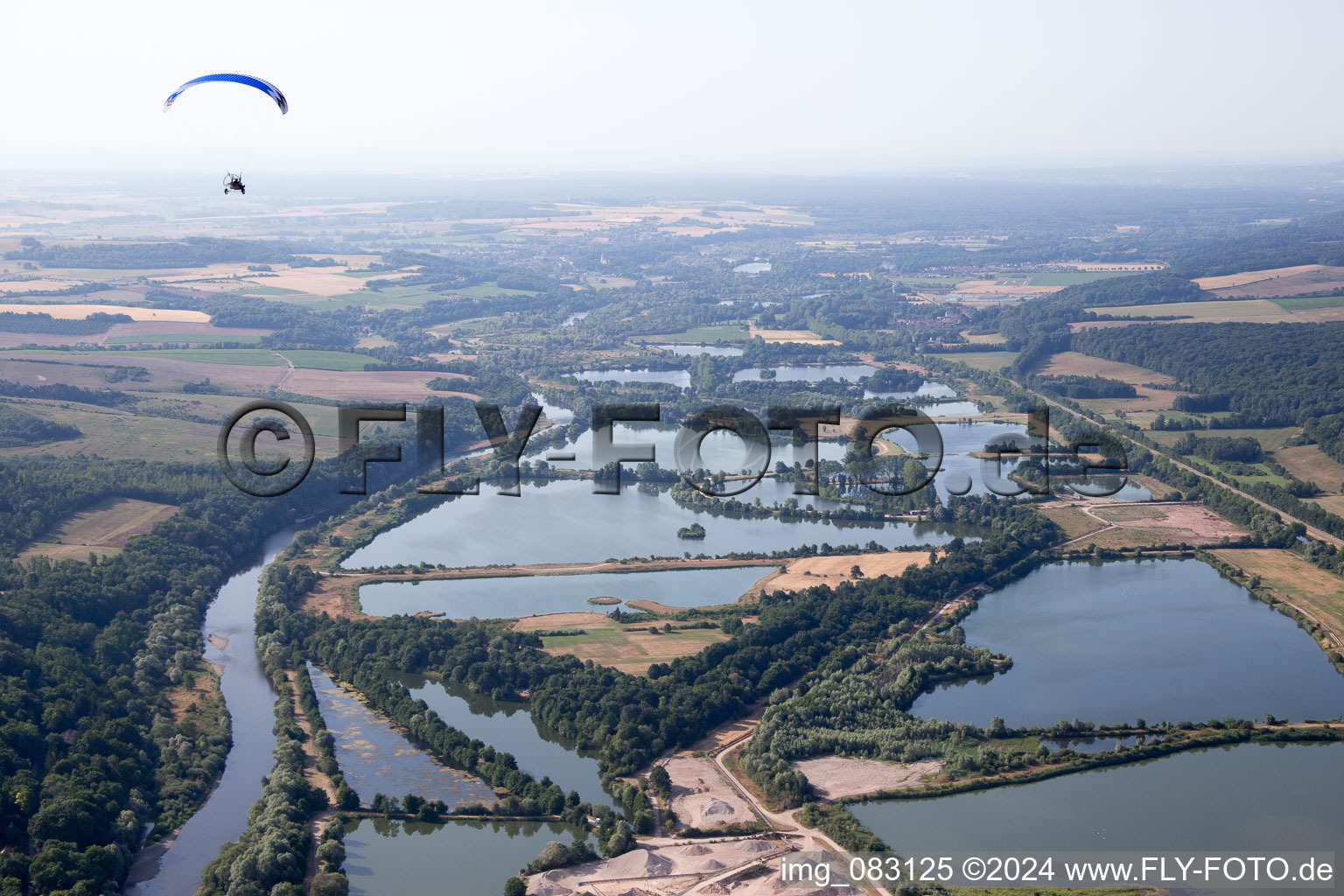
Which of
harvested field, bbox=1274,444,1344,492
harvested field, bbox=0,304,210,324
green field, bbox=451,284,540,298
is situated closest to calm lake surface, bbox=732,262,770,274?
green field, bbox=451,284,540,298

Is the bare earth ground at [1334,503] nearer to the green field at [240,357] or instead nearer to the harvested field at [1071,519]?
the harvested field at [1071,519]

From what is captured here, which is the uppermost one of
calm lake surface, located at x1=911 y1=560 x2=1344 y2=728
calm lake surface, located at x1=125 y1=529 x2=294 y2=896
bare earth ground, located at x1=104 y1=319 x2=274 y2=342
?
bare earth ground, located at x1=104 y1=319 x2=274 y2=342

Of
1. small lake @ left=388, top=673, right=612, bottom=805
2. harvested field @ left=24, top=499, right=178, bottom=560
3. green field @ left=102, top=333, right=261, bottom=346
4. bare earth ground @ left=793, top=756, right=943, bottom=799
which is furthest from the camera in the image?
green field @ left=102, top=333, right=261, bottom=346

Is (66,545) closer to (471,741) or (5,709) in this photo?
(5,709)

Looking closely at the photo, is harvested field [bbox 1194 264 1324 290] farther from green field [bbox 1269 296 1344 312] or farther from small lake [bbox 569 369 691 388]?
small lake [bbox 569 369 691 388]

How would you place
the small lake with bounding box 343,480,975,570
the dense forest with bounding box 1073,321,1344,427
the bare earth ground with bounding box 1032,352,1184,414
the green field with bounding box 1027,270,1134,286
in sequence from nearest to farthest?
the small lake with bounding box 343,480,975,570 → the dense forest with bounding box 1073,321,1344,427 → the bare earth ground with bounding box 1032,352,1184,414 → the green field with bounding box 1027,270,1134,286

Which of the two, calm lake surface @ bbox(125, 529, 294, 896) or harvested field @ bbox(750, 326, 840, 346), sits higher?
harvested field @ bbox(750, 326, 840, 346)
